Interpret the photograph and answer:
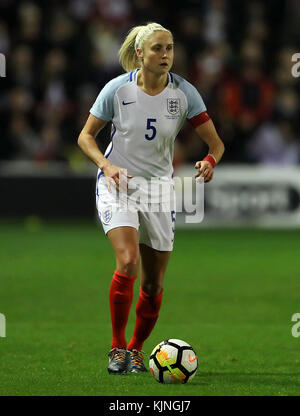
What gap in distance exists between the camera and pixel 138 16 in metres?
17.1

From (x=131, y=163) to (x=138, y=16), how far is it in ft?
37.8

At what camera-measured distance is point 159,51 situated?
19.2ft

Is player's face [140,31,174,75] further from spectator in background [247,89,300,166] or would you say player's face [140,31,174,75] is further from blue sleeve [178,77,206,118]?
spectator in background [247,89,300,166]

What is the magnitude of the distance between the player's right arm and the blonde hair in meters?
0.47

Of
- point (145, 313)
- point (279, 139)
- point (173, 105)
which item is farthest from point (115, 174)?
point (279, 139)

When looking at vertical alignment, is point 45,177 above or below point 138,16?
below

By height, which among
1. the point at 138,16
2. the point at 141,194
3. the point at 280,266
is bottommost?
the point at 280,266

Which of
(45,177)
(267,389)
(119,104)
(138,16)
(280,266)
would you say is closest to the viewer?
(267,389)

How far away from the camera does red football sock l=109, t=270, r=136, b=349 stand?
5.92 meters
